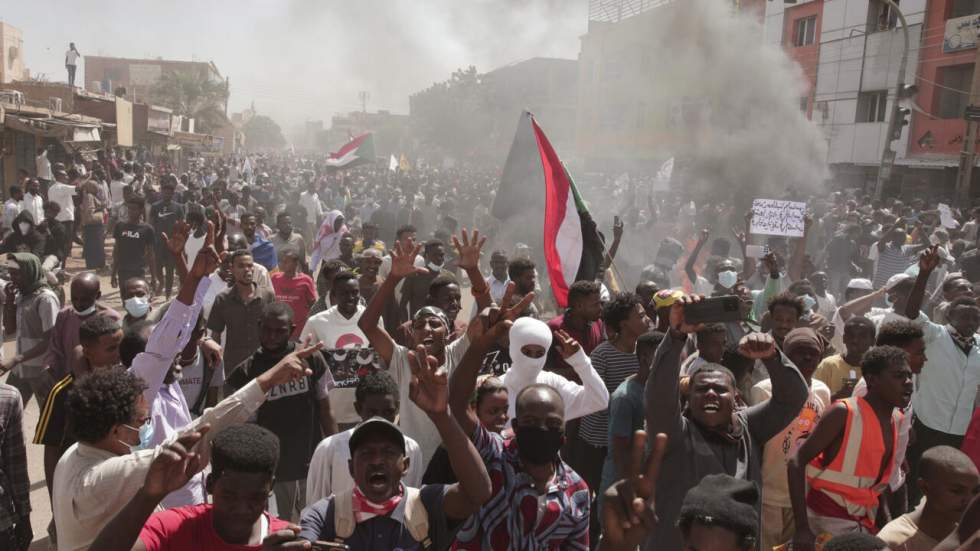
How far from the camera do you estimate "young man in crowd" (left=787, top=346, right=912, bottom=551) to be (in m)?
3.28

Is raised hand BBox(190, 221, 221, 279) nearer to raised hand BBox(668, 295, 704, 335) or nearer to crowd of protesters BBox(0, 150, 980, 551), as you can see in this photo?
crowd of protesters BBox(0, 150, 980, 551)

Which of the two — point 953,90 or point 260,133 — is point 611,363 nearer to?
point 953,90

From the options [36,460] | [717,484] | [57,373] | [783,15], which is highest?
[783,15]

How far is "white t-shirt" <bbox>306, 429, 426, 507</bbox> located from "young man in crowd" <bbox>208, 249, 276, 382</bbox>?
2.61m

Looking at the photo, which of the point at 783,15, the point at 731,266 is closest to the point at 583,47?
the point at 783,15

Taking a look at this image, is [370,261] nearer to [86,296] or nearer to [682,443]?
[86,296]

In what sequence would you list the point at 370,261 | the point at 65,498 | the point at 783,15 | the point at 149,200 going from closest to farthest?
the point at 65,498, the point at 370,261, the point at 149,200, the point at 783,15

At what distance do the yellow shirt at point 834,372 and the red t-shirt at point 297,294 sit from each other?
157 inches

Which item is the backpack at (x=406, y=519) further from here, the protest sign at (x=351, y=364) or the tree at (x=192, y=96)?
the tree at (x=192, y=96)

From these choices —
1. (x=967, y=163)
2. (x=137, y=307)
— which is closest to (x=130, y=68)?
(x=967, y=163)

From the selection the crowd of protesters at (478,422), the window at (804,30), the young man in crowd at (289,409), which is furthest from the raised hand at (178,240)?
the window at (804,30)

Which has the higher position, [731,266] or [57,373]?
[731,266]

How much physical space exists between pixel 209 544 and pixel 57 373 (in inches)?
113

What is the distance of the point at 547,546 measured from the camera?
2631mm
